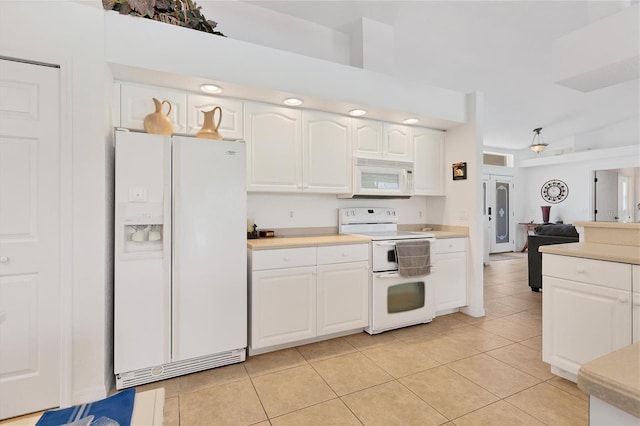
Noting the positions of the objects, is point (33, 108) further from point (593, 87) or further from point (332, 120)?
point (593, 87)

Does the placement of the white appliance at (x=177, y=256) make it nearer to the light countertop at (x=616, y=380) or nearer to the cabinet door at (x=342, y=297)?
the cabinet door at (x=342, y=297)

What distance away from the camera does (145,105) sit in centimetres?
245

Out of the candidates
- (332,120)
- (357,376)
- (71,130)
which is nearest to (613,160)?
(332,120)

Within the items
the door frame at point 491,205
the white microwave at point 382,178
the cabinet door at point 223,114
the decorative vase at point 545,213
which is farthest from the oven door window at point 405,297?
the decorative vase at point 545,213

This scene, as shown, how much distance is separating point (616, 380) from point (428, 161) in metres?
3.47

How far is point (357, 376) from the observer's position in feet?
7.59

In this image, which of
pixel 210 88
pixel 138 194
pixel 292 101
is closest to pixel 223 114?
pixel 210 88

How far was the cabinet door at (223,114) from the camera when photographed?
263cm

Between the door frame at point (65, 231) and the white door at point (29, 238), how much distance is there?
0.08 ft

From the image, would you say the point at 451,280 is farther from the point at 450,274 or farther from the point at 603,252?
the point at 603,252

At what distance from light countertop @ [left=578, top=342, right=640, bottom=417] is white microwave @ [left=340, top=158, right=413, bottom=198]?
2.74 metres

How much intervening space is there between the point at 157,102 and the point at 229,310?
166cm

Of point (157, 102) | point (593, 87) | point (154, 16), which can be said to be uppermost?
point (154, 16)

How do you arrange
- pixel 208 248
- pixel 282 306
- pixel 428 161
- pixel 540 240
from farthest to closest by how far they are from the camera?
1. pixel 540 240
2. pixel 428 161
3. pixel 282 306
4. pixel 208 248
